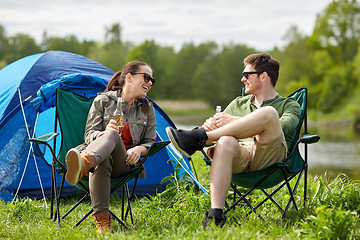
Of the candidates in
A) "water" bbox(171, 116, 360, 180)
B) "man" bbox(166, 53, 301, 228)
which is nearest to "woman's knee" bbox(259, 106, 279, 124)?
"man" bbox(166, 53, 301, 228)

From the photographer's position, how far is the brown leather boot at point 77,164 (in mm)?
2294

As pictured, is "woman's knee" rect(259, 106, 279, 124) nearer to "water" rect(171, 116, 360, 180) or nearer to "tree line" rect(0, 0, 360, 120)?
"water" rect(171, 116, 360, 180)

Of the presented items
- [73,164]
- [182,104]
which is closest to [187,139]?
[73,164]

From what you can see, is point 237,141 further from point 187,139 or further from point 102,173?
point 102,173

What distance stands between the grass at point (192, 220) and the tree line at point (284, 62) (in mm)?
20186

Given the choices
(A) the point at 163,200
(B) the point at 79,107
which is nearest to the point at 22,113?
(B) the point at 79,107

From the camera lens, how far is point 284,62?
2795cm

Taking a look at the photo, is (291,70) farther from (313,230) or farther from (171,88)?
(313,230)

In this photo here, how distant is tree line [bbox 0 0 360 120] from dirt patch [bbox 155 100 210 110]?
1.39 ft

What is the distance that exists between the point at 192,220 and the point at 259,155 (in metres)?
0.52

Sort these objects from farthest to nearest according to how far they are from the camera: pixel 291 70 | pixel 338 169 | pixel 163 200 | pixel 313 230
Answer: pixel 291 70
pixel 338 169
pixel 163 200
pixel 313 230

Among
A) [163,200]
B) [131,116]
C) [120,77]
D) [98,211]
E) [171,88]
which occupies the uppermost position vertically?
[120,77]

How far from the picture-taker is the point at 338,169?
8359 mm

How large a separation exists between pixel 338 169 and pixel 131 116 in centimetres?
644
